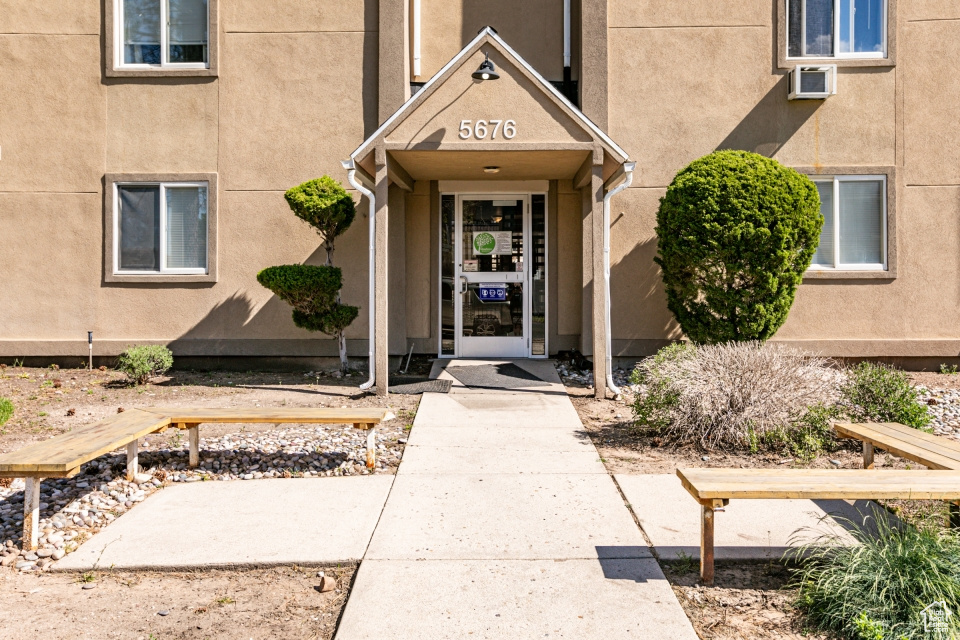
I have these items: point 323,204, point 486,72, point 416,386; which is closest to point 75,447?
point 416,386

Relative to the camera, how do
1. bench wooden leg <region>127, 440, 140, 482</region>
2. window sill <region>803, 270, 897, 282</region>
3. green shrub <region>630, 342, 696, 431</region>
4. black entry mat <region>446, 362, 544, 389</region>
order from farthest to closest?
1. window sill <region>803, 270, 897, 282</region>
2. black entry mat <region>446, 362, 544, 389</region>
3. green shrub <region>630, 342, 696, 431</region>
4. bench wooden leg <region>127, 440, 140, 482</region>

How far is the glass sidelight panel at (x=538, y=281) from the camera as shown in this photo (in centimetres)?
1094

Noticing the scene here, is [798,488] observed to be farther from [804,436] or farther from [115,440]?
[115,440]

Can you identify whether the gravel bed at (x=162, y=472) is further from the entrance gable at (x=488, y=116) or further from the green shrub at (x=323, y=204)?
the entrance gable at (x=488, y=116)

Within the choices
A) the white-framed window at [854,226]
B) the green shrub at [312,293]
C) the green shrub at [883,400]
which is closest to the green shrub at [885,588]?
the green shrub at [883,400]

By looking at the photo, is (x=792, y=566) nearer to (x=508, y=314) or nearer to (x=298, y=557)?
(x=298, y=557)

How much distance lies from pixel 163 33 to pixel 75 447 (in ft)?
27.2

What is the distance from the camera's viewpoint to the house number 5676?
329 inches

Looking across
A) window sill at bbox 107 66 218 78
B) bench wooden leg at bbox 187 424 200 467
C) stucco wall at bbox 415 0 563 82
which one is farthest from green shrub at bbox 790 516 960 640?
window sill at bbox 107 66 218 78

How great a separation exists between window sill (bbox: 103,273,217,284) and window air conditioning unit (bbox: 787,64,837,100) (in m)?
9.02

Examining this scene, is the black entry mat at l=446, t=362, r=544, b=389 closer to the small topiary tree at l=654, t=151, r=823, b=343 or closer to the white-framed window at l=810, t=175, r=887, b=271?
the small topiary tree at l=654, t=151, r=823, b=343

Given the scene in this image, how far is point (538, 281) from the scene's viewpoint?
10.9m

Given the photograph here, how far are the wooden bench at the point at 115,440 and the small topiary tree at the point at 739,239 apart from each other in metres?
5.09

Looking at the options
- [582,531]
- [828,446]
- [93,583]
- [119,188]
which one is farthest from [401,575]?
[119,188]
